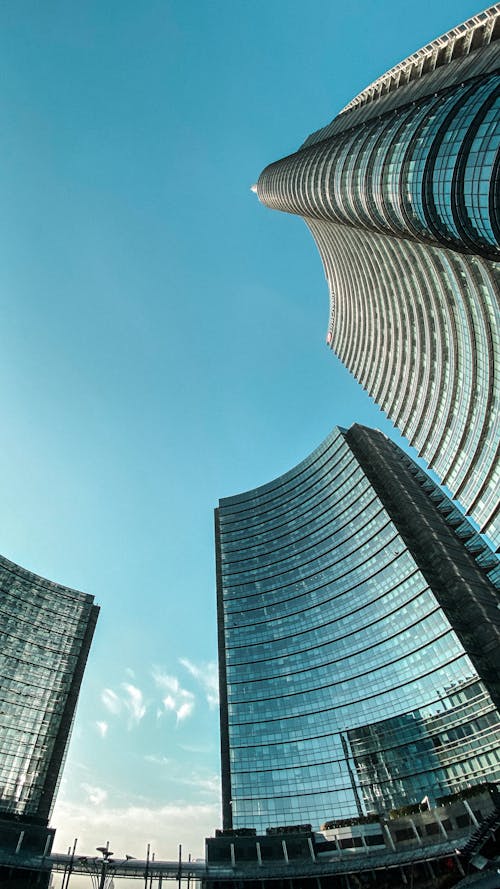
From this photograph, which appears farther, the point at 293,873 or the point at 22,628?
the point at 22,628

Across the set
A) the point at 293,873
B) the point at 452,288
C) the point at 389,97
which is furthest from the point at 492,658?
the point at 389,97

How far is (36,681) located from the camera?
119 meters

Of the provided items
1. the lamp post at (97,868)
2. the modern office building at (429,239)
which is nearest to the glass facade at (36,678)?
the lamp post at (97,868)

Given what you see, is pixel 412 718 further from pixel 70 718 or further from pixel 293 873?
pixel 70 718

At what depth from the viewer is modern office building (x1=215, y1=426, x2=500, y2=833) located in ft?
282

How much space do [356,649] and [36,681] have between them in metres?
77.3

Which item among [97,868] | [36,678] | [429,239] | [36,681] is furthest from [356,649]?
[429,239]

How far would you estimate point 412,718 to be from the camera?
90.5 metres

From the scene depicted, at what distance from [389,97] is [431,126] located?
215 feet

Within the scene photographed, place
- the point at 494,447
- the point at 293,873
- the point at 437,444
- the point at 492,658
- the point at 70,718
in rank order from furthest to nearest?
the point at 70,718 → the point at 437,444 → the point at 492,658 → the point at 494,447 → the point at 293,873

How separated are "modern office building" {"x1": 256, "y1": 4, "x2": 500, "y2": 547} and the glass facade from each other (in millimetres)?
102466

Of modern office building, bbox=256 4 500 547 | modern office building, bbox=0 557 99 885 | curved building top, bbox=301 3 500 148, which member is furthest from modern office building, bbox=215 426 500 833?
curved building top, bbox=301 3 500 148

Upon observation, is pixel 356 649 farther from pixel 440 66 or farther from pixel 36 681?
pixel 440 66

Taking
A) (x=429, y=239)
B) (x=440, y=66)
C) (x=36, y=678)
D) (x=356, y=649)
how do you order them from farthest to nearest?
(x=36, y=678) → (x=356, y=649) → (x=440, y=66) → (x=429, y=239)
